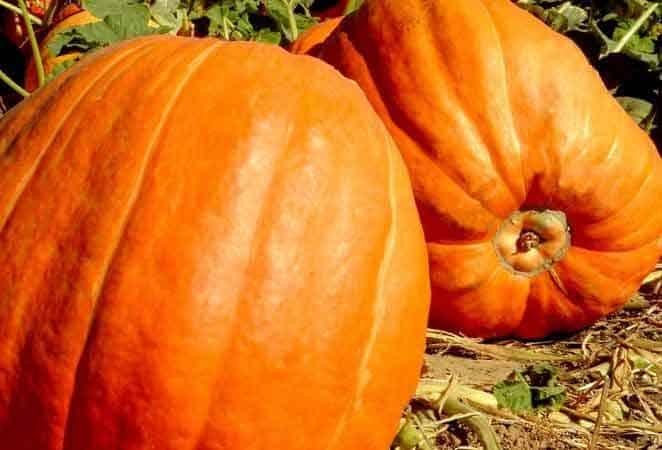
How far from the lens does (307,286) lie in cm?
134

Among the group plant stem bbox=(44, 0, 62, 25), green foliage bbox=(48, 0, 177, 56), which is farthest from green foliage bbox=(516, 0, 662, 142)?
plant stem bbox=(44, 0, 62, 25)

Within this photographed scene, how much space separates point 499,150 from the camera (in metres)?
1.98

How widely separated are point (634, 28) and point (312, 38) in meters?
1.29

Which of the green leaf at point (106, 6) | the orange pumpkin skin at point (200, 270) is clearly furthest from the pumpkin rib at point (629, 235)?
the green leaf at point (106, 6)

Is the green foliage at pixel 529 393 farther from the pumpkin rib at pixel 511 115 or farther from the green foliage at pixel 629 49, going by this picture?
the green foliage at pixel 629 49

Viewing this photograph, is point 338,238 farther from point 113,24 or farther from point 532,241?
point 113,24

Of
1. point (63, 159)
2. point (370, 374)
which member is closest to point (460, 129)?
point (370, 374)

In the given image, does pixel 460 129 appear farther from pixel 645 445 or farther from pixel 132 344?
pixel 132 344

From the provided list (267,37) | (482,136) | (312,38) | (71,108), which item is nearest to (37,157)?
(71,108)

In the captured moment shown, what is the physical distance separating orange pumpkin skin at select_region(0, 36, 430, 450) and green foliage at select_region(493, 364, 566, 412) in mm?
629

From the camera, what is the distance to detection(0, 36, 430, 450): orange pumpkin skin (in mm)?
1278

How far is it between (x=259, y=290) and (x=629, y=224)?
4.02 ft

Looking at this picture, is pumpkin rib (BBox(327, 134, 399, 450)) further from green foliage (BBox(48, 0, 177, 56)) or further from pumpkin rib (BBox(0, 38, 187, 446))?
green foliage (BBox(48, 0, 177, 56))

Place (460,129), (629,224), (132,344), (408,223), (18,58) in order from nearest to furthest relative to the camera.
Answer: (132,344)
(408,223)
(460,129)
(629,224)
(18,58)
